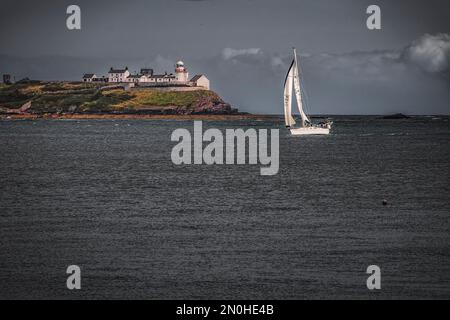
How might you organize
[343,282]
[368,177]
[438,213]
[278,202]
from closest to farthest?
[343,282] < [438,213] < [278,202] < [368,177]

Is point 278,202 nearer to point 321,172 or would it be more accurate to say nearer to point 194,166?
point 321,172

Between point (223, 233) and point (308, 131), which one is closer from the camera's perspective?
point (223, 233)

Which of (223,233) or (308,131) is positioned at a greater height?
(308,131)

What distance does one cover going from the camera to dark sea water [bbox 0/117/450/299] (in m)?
37.6

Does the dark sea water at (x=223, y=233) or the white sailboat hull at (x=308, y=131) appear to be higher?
the white sailboat hull at (x=308, y=131)

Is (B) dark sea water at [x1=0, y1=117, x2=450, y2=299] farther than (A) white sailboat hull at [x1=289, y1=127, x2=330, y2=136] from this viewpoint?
No

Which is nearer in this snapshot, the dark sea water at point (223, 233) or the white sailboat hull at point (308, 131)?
the dark sea water at point (223, 233)

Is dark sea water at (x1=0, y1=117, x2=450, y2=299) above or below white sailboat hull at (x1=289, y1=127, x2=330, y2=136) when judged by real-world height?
below

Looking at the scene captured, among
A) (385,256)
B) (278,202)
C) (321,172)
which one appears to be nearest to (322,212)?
(278,202)

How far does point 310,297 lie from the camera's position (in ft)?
117

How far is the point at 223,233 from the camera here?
48.7 m

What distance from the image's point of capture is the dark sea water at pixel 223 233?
37594 mm
